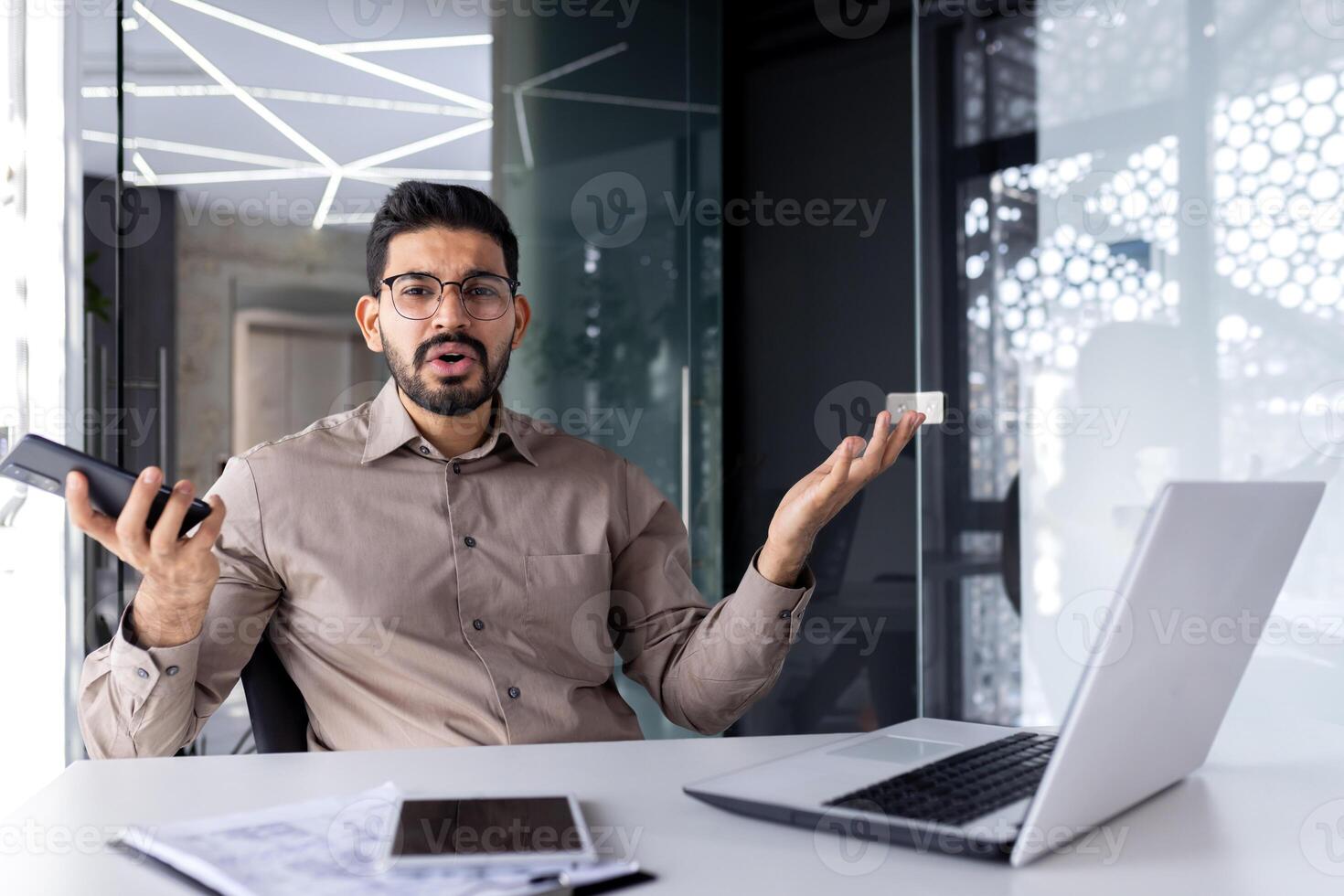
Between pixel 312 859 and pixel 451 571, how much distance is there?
2.98 ft

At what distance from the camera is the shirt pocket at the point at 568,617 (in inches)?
65.8

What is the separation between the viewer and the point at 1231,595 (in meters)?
0.88

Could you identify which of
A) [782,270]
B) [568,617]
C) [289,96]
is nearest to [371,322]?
[568,617]

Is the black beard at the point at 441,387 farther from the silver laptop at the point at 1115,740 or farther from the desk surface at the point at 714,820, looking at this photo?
the silver laptop at the point at 1115,740

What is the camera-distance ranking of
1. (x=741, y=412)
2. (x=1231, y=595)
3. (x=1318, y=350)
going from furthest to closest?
(x=741, y=412) → (x=1318, y=350) → (x=1231, y=595)

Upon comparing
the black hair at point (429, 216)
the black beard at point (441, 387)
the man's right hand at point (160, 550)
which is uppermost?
the black hair at point (429, 216)

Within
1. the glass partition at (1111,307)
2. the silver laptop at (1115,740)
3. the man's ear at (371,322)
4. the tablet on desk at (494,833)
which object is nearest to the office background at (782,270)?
the glass partition at (1111,307)

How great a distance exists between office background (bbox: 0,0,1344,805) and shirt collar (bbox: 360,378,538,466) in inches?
44.2

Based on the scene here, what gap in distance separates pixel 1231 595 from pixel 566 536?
1.06m

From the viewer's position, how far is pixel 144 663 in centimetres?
134

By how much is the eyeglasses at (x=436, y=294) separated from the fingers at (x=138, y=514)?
0.66 metres

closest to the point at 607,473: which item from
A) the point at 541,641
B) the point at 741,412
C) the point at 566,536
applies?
the point at 566,536

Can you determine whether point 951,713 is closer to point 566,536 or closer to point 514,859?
point 566,536

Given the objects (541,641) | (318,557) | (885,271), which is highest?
(885,271)
